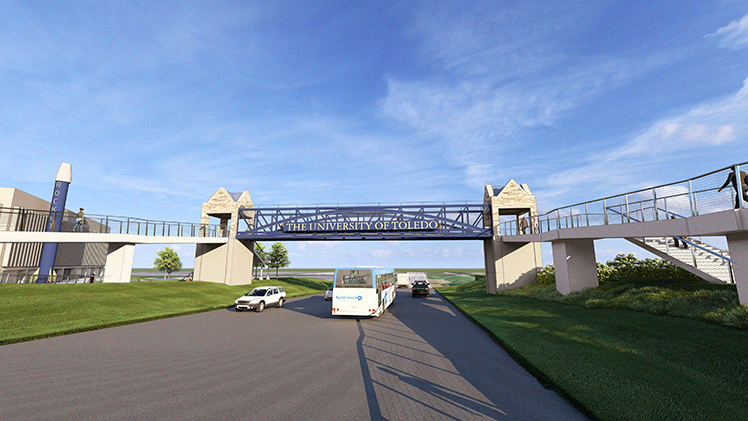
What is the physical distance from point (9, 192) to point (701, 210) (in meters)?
59.9

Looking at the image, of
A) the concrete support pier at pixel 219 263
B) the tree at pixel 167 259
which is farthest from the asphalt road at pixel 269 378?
the tree at pixel 167 259

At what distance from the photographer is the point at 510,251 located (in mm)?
36031

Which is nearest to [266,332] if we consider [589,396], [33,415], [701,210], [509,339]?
[33,415]

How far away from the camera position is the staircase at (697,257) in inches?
762

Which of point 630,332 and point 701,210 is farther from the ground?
point 701,210

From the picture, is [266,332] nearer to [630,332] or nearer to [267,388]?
[267,388]

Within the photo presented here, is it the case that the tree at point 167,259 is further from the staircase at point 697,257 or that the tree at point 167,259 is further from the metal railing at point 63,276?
the staircase at point 697,257

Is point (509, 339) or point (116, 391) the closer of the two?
point (116, 391)

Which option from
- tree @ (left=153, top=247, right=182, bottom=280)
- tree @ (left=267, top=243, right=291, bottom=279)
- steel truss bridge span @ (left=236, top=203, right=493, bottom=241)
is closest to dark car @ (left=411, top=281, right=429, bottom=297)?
steel truss bridge span @ (left=236, top=203, right=493, bottom=241)

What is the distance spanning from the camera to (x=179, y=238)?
35.0 metres

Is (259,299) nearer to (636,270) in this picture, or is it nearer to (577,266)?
(577,266)

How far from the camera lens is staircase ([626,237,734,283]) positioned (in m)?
19.3

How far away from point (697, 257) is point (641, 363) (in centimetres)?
1629

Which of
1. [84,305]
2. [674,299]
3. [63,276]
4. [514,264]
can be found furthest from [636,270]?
[63,276]
